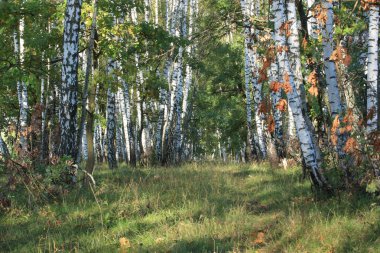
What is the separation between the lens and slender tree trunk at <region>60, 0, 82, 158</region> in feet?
30.0

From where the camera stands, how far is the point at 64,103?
9273 millimetres

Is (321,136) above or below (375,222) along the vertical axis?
above

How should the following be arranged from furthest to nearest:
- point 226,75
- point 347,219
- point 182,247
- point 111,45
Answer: point 226,75, point 111,45, point 347,219, point 182,247

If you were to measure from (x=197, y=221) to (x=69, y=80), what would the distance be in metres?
4.53

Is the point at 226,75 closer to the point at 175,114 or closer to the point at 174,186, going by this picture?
the point at 175,114

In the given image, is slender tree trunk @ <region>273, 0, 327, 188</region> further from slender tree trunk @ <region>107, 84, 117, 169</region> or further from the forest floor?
slender tree trunk @ <region>107, 84, 117, 169</region>

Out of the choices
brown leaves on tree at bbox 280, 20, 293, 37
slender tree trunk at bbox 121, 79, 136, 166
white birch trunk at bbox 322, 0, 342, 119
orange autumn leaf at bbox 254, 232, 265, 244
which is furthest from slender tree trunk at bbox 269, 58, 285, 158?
slender tree trunk at bbox 121, 79, 136, 166

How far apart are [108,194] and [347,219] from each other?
487 centimetres

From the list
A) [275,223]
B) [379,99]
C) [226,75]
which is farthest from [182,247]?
[226,75]

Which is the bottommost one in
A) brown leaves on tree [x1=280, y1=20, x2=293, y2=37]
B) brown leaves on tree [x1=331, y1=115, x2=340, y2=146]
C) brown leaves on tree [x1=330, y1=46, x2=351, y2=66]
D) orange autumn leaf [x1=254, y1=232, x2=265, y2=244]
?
orange autumn leaf [x1=254, y1=232, x2=265, y2=244]

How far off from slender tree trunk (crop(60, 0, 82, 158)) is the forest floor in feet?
3.83

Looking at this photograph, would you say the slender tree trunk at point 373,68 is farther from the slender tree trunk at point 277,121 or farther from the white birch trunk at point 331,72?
the slender tree trunk at point 277,121

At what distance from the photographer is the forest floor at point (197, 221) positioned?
5.57m

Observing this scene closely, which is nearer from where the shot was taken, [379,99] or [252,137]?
[379,99]
